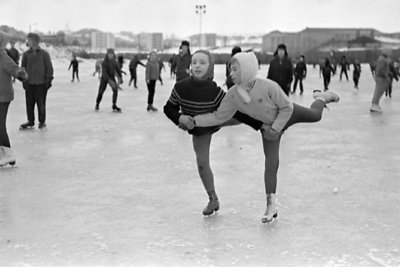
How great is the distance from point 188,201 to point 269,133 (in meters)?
1.29

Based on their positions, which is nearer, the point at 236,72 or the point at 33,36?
the point at 236,72

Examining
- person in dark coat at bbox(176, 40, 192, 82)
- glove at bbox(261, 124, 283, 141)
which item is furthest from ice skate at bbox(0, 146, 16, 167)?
person in dark coat at bbox(176, 40, 192, 82)

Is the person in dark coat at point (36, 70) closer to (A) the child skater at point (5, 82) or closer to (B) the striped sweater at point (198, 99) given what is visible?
(A) the child skater at point (5, 82)

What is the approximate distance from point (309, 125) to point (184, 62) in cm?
280

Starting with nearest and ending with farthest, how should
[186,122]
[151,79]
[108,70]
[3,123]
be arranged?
[186,122], [3,123], [108,70], [151,79]

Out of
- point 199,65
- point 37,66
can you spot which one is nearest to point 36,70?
point 37,66

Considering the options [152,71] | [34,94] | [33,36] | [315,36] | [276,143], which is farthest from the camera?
[315,36]

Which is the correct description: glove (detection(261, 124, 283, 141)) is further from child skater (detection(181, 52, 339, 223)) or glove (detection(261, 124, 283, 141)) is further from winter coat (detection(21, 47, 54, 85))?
winter coat (detection(21, 47, 54, 85))

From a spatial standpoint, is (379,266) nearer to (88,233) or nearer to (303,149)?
(88,233)

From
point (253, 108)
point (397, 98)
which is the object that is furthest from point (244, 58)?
point (397, 98)

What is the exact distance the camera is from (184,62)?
1084 cm

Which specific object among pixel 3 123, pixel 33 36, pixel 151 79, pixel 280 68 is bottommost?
pixel 3 123

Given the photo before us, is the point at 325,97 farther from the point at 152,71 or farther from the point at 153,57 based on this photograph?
the point at 153,57

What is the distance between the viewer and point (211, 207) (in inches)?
186
